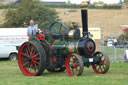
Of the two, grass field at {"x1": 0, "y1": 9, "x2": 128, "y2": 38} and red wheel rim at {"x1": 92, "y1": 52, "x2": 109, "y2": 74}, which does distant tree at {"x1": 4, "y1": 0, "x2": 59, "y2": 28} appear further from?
red wheel rim at {"x1": 92, "y1": 52, "x2": 109, "y2": 74}

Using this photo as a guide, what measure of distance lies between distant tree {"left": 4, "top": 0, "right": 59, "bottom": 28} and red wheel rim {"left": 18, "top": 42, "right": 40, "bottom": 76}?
15000 millimetres

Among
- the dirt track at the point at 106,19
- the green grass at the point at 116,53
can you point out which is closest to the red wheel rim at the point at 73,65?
the green grass at the point at 116,53

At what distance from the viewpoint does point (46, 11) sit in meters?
27.6

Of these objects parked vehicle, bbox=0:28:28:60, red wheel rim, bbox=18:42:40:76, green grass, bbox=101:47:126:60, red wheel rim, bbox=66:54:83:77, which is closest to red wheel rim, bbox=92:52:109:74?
red wheel rim, bbox=66:54:83:77

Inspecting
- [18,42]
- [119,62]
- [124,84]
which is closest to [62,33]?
[124,84]

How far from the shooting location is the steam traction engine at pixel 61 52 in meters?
9.37

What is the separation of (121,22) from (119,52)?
2942 cm

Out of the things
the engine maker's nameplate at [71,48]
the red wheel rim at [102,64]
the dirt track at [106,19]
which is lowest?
the dirt track at [106,19]

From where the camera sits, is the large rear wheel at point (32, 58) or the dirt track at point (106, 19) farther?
the dirt track at point (106, 19)

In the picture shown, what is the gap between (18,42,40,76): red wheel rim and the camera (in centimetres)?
1006

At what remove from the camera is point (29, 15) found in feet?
86.4

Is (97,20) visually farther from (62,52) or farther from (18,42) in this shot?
(62,52)

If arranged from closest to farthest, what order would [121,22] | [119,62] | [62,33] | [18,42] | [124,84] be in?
[124,84], [62,33], [119,62], [18,42], [121,22]

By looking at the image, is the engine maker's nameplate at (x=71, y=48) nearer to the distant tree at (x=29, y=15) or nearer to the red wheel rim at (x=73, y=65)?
the red wheel rim at (x=73, y=65)
